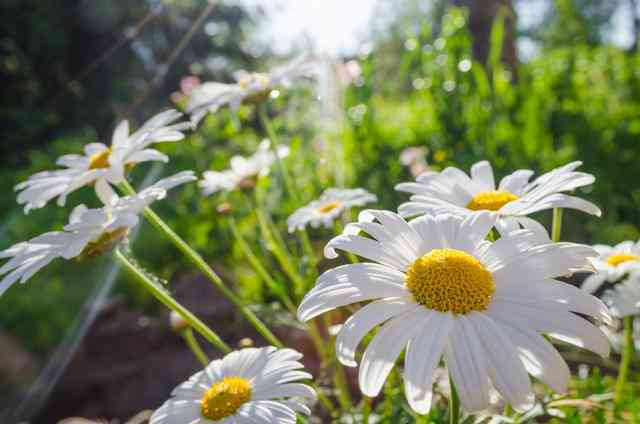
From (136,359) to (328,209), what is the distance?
1.80 m

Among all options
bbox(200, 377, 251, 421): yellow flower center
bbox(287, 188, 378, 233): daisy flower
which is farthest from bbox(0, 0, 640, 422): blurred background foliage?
bbox(200, 377, 251, 421): yellow flower center

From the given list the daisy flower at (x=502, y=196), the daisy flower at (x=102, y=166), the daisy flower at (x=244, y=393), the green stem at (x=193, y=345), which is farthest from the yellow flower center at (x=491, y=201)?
the green stem at (x=193, y=345)

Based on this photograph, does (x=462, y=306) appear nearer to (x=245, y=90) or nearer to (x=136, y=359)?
(x=245, y=90)

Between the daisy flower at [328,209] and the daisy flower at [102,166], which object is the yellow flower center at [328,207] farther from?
the daisy flower at [102,166]

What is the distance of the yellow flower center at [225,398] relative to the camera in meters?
0.75

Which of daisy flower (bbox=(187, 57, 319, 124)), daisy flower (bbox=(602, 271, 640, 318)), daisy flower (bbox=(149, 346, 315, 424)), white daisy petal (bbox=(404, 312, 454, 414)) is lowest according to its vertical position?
daisy flower (bbox=(602, 271, 640, 318))

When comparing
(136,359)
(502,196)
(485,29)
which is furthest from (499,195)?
(485,29)

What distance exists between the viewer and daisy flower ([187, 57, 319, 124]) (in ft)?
4.35

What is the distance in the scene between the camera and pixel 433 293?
2.14 ft

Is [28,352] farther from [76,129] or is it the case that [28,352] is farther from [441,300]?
[76,129]

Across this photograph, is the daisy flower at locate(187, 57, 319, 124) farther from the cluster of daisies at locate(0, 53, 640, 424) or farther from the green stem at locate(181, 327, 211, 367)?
the green stem at locate(181, 327, 211, 367)

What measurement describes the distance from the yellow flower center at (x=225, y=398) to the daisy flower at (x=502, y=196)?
1.17ft

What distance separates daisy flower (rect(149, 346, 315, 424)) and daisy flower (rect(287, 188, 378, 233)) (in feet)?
1.18

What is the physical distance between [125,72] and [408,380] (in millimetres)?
9981
